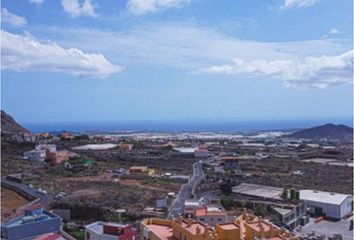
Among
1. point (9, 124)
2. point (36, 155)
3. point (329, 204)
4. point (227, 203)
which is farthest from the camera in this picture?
point (9, 124)

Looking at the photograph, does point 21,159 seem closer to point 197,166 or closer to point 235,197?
point 197,166

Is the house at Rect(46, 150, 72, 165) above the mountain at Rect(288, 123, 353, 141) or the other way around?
the other way around

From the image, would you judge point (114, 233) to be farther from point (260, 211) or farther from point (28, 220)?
point (260, 211)

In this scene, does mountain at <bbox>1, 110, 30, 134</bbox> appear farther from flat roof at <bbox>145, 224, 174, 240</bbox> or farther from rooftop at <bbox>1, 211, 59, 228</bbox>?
flat roof at <bbox>145, 224, 174, 240</bbox>

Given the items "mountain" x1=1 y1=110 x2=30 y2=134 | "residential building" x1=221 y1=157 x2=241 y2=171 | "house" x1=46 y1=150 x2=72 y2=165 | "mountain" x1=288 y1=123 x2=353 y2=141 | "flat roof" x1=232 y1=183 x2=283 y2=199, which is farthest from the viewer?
"mountain" x1=288 y1=123 x2=353 y2=141

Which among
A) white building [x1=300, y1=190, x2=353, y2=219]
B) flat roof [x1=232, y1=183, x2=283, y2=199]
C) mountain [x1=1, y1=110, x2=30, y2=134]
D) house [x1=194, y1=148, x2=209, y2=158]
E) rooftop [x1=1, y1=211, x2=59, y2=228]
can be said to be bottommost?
white building [x1=300, y1=190, x2=353, y2=219]

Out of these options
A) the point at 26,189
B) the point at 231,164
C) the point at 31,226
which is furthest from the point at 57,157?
the point at 31,226

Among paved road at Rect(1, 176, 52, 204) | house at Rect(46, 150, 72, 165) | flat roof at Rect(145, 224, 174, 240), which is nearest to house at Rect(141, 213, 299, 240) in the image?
flat roof at Rect(145, 224, 174, 240)
